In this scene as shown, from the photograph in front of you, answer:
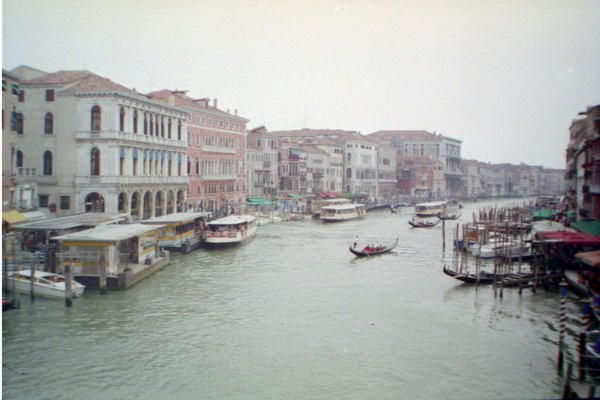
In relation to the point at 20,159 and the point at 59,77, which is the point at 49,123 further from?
the point at 20,159

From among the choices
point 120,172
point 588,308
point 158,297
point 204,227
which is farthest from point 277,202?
point 588,308

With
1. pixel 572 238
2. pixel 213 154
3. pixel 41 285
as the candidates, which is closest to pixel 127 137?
pixel 41 285

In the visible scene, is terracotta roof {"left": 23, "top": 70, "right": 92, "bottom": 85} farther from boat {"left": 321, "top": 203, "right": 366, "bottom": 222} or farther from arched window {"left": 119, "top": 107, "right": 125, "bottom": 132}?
boat {"left": 321, "top": 203, "right": 366, "bottom": 222}

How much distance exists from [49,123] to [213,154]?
339 inches

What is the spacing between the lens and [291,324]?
20.9ft

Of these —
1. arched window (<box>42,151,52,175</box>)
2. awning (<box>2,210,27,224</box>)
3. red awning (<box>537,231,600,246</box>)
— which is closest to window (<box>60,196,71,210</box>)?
arched window (<box>42,151,52,175</box>)

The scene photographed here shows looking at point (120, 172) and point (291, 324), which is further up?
point (120, 172)

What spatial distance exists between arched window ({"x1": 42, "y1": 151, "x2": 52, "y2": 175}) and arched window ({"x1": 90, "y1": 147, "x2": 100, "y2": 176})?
1504 mm

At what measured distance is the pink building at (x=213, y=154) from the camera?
16.4 meters

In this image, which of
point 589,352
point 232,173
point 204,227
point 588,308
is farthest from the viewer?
point 232,173

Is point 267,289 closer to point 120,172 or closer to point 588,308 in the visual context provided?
point 588,308

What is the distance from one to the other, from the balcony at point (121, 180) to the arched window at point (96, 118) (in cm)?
93

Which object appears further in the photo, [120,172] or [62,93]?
[120,172]

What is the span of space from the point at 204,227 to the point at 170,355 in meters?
7.73
